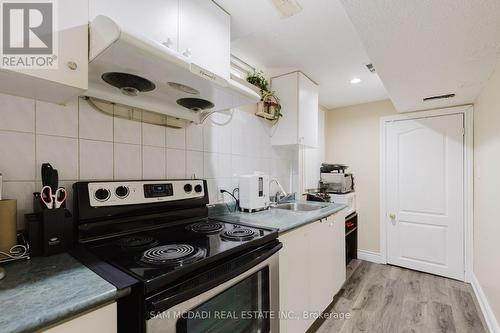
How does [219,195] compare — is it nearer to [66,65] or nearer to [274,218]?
[274,218]

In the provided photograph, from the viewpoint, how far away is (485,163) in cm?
198

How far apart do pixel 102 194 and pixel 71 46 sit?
59 centimetres

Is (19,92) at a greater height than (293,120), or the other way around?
(293,120)

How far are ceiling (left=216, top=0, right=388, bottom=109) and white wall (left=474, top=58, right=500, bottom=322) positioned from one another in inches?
36.9

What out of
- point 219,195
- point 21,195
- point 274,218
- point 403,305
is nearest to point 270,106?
point 219,195

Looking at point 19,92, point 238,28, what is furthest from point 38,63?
point 238,28

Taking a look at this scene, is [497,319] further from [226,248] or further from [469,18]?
[226,248]

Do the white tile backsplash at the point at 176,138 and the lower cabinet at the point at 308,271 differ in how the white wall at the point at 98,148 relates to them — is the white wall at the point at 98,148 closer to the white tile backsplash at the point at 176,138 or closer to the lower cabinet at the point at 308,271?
the white tile backsplash at the point at 176,138

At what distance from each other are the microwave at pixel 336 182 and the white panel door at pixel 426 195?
51 cm

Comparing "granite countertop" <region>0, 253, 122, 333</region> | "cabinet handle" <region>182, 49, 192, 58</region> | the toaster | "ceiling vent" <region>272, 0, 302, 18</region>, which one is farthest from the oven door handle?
"ceiling vent" <region>272, 0, 302, 18</region>

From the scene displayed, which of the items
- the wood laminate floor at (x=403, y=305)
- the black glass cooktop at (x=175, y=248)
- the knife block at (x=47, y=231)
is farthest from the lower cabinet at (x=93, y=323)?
the wood laminate floor at (x=403, y=305)

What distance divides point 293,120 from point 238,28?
0.96m

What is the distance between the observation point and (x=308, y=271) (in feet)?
5.26

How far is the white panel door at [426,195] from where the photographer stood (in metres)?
2.57
